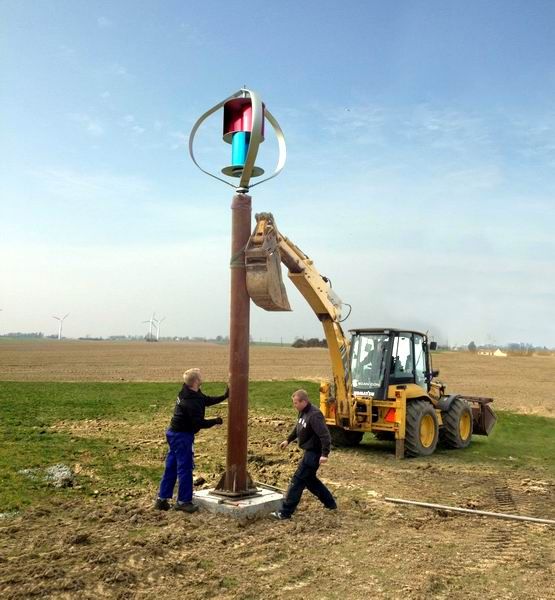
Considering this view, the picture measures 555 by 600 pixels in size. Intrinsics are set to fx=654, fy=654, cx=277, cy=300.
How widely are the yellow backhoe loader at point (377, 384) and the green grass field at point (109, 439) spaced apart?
67cm

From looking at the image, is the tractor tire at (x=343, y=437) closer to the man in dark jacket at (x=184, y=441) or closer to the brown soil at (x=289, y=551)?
the brown soil at (x=289, y=551)

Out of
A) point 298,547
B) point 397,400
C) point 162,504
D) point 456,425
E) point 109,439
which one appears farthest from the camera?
point 456,425

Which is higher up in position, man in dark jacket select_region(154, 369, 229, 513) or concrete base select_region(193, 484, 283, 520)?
man in dark jacket select_region(154, 369, 229, 513)

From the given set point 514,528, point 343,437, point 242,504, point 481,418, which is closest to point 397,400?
point 343,437

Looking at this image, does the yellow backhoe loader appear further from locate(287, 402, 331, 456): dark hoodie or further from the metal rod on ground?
locate(287, 402, 331, 456): dark hoodie

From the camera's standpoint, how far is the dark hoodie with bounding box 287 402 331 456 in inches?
311

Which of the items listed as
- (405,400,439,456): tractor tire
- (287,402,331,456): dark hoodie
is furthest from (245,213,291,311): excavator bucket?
(405,400,439,456): tractor tire

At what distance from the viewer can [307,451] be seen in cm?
807

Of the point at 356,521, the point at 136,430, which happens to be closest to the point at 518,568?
the point at 356,521

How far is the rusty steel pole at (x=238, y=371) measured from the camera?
810 centimetres

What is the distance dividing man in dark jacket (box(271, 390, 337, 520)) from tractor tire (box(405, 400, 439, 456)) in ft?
16.7

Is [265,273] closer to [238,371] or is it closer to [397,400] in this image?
[238,371]

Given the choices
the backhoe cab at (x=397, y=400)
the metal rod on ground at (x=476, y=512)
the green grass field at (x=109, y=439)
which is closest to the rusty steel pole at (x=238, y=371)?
the green grass field at (x=109, y=439)

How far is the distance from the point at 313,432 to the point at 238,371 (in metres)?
1.19
